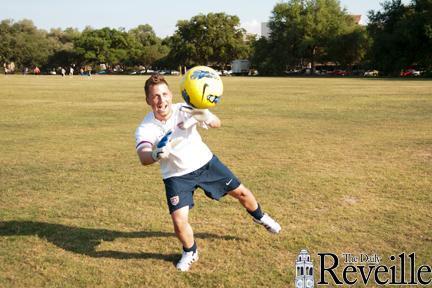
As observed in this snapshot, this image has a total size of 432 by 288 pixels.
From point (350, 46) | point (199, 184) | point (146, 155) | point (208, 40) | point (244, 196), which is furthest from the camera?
point (208, 40)

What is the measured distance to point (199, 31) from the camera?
10594cm

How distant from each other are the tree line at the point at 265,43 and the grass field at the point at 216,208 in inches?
2214

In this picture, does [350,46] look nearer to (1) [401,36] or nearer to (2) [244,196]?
(1) [401,36]

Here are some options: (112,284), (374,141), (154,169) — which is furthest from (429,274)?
(374,141)

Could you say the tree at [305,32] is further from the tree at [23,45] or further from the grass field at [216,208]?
the grass field at [216,208]

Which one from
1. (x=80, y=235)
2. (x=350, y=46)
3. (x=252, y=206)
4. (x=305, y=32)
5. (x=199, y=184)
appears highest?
(x=305, y=32)

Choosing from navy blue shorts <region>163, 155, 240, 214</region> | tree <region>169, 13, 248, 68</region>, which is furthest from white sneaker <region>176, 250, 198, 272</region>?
tree <region>169, 13, 248, 68</region>

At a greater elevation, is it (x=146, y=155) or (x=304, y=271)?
(x=146, y=155)

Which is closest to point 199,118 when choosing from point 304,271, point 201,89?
→ point 201,89

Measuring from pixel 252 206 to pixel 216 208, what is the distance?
1195 mm

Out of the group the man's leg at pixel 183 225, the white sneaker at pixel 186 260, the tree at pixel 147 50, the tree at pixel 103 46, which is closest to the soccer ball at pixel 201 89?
the man's leg at pixel 183 225

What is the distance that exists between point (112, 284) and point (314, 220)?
2615mm

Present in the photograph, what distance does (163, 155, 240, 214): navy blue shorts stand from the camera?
163 inches

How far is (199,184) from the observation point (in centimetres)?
434
